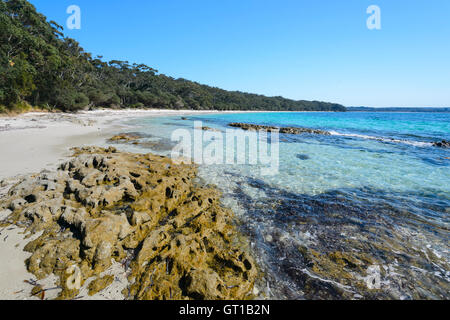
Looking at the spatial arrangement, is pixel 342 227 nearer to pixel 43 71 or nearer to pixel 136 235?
pixel 136 235

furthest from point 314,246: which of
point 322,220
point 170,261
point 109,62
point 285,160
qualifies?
point 109,62

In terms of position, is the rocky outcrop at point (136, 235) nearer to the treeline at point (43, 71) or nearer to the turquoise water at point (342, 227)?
the turquoise water at point (342, 227)

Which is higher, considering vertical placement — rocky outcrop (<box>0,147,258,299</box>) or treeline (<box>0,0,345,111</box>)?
treeline (<box>0,0,345,111</box>)

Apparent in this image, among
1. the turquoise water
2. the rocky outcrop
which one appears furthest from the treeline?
the turquoise water

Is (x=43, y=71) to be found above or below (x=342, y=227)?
above

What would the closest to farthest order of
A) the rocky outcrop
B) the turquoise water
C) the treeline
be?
the rocky outcrop, the turquoise water, the treeline

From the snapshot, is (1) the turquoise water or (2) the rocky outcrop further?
(1) the turquoise water

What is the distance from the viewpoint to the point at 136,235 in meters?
4.00

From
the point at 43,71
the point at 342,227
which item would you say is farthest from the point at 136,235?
the point at 43,71

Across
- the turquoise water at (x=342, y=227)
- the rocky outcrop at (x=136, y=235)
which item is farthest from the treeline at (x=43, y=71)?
the turquoise water at (x=342, y=227)

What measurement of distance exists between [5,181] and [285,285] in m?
8.67

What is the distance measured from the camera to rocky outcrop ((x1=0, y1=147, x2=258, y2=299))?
3.11 meters

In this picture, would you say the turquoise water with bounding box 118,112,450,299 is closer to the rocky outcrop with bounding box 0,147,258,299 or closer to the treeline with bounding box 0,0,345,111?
the rocky outcrop with bounding box 0,147,258,299

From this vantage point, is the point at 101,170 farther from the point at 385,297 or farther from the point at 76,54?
the point at 76,54
